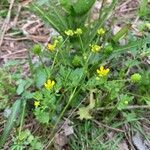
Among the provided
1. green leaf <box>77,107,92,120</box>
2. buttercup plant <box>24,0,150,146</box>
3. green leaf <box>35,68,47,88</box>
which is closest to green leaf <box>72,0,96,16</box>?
buttercup plant <box>24,0,150,146</box>

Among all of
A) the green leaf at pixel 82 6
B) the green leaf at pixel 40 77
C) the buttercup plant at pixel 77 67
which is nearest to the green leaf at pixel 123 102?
the buttercup plant at pixel 77 67

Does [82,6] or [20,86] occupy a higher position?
[82,6]

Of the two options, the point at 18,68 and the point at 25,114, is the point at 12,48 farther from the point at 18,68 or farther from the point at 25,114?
the point at 25,114

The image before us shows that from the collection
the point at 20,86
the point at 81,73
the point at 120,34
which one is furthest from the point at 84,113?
the point at 120,34

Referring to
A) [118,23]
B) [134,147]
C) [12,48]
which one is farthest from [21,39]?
[134,147]

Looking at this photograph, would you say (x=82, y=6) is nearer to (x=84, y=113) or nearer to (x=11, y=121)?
(x=84, y=113)

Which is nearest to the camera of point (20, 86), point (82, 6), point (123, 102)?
point (123, 102)

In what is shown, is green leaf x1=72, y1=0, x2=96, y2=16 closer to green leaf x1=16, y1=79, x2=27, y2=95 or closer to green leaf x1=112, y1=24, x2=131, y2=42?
green leaf x1=112, y1=24, x2=131, y2=42

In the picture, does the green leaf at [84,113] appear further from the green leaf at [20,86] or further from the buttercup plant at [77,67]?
the green leaf at [20,86]
